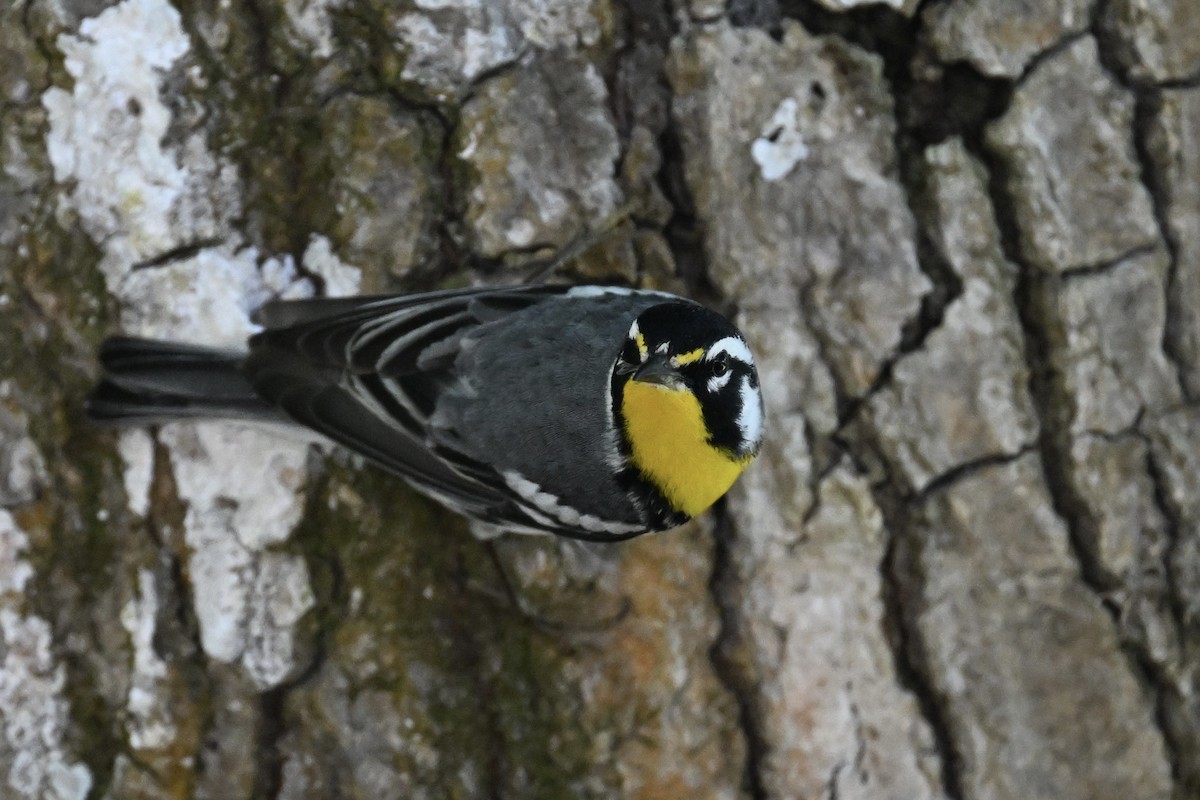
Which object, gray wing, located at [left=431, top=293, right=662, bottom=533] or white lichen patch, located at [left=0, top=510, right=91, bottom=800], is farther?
gray wing, located at [left=431, top=293, right=662, bottom=533]

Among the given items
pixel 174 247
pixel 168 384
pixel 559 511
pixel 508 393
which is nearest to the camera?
pixel 168 384

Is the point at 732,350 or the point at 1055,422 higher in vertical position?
the point at 732,350

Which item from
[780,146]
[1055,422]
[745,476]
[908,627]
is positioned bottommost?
[908,627]

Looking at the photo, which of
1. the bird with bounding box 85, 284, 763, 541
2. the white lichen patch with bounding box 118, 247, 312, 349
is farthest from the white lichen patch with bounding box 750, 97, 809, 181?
the white lichen patch with bounding box 118, 247, 312, 349

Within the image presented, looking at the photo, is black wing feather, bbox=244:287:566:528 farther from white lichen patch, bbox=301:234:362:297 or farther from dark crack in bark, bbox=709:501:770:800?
dark crack in bark, bbox=709:501:770:800

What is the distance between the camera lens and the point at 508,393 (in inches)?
99.5

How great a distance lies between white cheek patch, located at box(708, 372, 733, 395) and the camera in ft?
7.73

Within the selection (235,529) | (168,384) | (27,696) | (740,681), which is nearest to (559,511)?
(740,681)

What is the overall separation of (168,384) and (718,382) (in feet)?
3.50

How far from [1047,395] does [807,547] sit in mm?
569

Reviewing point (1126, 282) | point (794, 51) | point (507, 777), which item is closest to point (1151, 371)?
point (1126, 282)

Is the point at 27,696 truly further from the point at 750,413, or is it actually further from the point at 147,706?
the point at 750,413

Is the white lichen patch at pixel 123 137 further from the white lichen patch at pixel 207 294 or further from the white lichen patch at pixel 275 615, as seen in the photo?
the white lichen patch at pixel 275 615

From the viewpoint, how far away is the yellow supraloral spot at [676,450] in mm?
2398
